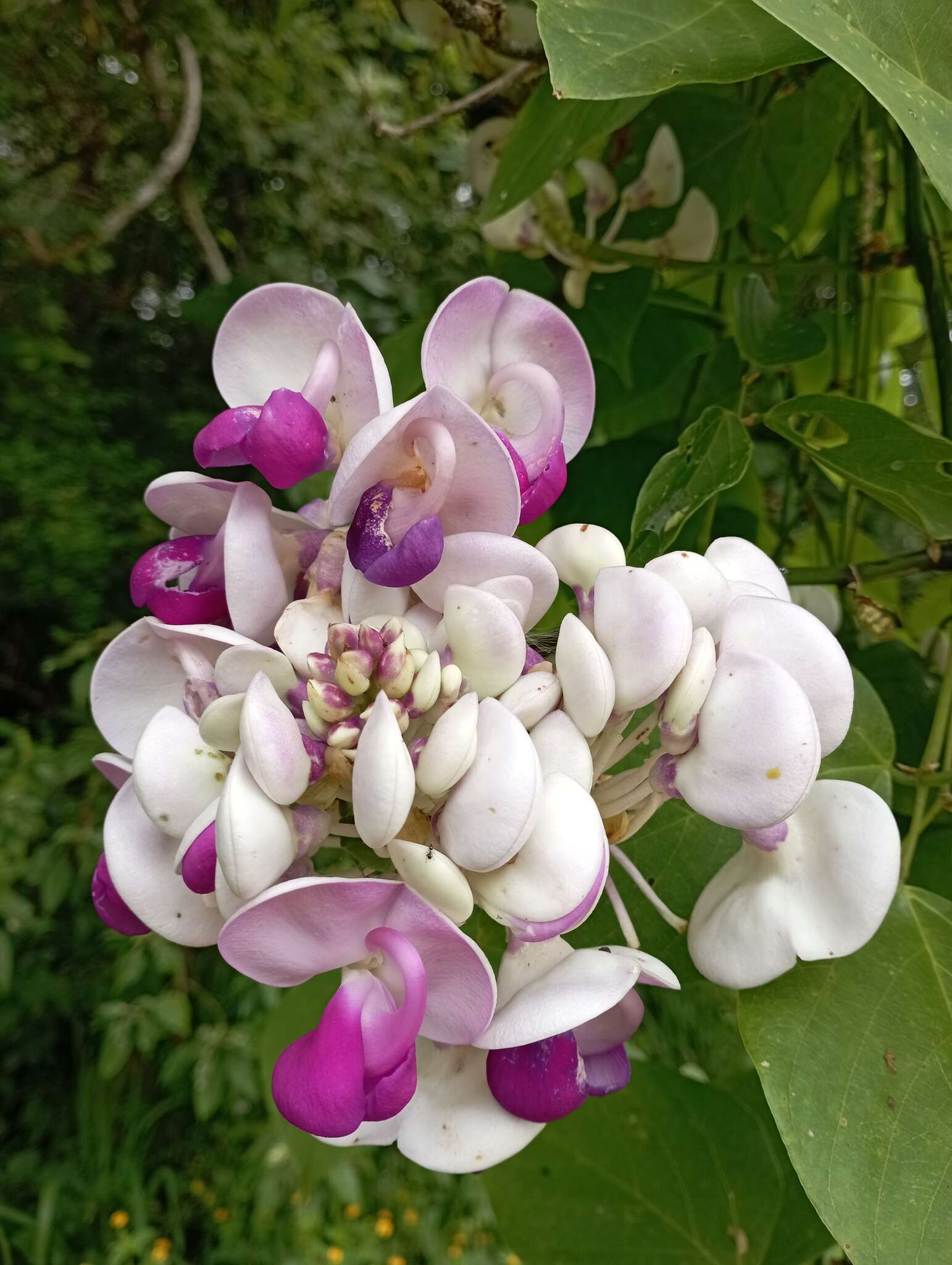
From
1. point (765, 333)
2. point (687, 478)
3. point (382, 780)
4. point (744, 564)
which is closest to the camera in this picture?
point (382, 780)

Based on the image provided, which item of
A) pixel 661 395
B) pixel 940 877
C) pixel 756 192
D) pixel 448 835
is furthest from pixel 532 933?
pixel 756 192

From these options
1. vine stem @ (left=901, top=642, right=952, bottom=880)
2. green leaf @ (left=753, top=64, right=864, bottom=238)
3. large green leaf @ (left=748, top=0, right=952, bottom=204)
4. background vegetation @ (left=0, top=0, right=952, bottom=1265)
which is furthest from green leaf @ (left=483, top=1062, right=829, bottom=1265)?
green leaf @ (left=753, top=64, right=864, bottom=238)

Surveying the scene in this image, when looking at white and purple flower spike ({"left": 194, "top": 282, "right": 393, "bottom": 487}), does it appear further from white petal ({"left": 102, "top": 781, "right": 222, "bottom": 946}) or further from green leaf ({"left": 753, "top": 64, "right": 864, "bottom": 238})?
green leaf ({"left": 753, "top": 64, "right": 864, "bottom": 238})

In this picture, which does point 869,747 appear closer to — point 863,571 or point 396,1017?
point 863,571

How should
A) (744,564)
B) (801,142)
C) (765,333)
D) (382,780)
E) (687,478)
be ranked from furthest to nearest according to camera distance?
1. (801,142)
2. (765,333)
3. (687,478)
4. (744,564)
5. (382,780)

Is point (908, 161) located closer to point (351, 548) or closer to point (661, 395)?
point (661, 395)

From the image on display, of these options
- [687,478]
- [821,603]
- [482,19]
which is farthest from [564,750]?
[482,19]

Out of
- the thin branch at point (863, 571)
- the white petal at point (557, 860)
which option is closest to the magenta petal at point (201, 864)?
the white petal at point (557, 860)
